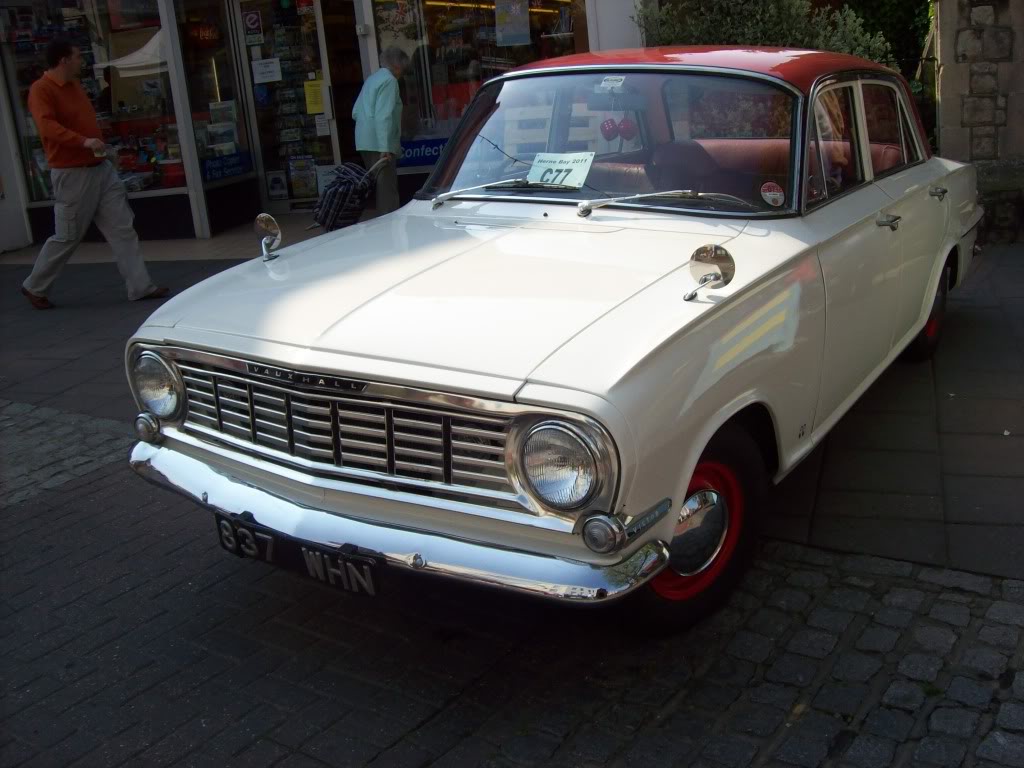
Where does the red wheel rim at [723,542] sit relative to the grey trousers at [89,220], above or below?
below

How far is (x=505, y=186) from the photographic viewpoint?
13.9 ft

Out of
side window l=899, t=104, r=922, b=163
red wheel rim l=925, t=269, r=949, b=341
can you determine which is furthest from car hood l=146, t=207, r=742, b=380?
red wheel rim l=925, t=269, r=949, b=341

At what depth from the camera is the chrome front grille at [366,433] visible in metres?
2.79

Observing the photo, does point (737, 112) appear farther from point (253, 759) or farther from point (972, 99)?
point (972, 99)

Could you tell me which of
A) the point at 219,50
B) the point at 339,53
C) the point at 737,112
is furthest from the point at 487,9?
the point at 737,112

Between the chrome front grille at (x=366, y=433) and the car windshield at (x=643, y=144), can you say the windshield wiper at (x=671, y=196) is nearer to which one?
the car windshield at (x=643, y=144)

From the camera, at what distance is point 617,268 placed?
3.31 m

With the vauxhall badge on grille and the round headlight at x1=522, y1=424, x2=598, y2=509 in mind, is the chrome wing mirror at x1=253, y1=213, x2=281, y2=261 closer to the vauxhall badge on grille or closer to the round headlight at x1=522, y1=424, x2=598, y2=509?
the vauxhall badge on grille

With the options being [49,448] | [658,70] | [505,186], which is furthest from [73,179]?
[658,70]

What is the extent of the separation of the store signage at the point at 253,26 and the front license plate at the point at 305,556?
1007cm

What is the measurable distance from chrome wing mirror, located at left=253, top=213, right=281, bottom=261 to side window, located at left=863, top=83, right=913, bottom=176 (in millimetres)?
2548

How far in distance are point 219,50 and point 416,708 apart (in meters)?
10.6

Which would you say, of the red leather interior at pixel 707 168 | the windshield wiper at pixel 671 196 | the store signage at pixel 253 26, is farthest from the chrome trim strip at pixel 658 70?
the store signage at pixel 253 26

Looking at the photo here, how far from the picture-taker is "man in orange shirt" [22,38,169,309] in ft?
25.9
